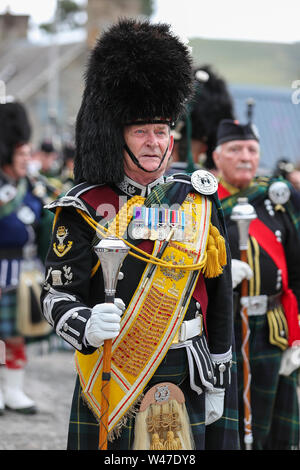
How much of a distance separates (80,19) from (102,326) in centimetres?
4524

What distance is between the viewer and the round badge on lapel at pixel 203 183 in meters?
3.18

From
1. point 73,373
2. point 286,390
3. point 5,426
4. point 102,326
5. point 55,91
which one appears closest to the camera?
point 102,326

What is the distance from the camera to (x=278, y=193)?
15.0 feet

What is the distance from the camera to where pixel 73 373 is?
7.52 meters

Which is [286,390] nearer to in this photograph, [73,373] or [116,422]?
[116,422]

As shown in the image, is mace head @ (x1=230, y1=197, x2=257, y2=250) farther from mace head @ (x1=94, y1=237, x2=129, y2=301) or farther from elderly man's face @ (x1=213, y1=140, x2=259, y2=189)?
mace head @ (x1=94, y1=237, x2=129, y2=301)

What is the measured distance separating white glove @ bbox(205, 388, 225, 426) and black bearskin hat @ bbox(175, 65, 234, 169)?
8.32ft

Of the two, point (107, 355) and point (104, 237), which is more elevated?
point (104, 237)

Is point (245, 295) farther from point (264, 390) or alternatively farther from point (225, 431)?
point (225, 431)

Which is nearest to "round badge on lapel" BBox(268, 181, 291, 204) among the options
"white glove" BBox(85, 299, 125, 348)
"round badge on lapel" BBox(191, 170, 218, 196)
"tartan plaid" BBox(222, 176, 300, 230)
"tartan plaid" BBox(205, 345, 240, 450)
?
"tartan plaid" BBox(222, 176, 300, 230)

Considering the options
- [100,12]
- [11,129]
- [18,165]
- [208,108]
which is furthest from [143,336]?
[100,12]

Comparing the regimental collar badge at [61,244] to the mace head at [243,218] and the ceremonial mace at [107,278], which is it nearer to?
the ceremonial mace at [107,278]
